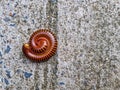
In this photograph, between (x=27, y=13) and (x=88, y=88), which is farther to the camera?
(x=27, y=13)

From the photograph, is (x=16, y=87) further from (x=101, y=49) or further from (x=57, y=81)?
(x=101, y=49)

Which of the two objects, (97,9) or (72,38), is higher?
(97,9)

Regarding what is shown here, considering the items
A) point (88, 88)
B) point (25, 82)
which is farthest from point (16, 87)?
point (88, 88)
